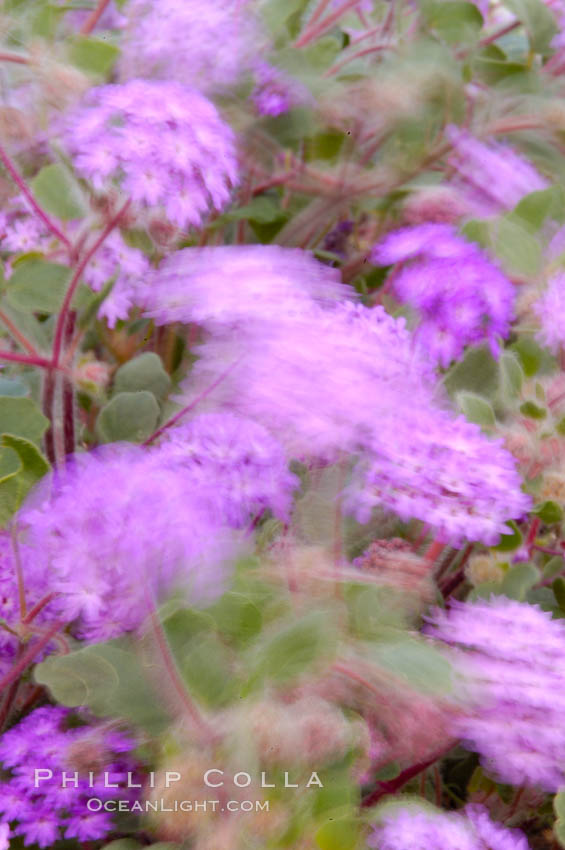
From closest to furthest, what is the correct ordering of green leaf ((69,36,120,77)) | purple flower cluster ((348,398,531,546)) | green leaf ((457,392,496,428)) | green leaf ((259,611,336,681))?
green leaf ((259,611,336,681))
purple flower cluster ((348,398,531,546))
green leaf ((457,392,496,428))
green leaf ((69,36,120,77))

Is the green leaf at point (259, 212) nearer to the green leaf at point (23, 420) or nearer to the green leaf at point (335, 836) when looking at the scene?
the green leaf at point (23, 420)

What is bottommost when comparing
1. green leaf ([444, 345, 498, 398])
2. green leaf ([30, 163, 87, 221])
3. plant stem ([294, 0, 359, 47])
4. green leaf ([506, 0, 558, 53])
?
green leaf ([444, 345, 498, 398])

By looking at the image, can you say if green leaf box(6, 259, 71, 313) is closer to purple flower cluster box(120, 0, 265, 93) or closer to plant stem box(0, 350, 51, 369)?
plant stem box(0, 350, 51, 369)

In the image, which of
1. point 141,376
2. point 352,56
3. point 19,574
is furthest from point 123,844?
point 352,56

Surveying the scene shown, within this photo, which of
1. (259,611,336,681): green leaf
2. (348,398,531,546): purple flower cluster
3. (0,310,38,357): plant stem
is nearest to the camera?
(259,611,336,681): green leaf

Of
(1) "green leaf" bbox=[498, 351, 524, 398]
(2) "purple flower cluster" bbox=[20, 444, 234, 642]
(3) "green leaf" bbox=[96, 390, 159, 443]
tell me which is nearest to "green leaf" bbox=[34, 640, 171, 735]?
(2) "purple flower cluster" bbox=[20, 444, 234, 642]

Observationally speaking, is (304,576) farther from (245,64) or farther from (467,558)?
(245,64)

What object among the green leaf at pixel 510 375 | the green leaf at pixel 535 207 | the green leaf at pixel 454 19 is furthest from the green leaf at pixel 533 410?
the green leaf at pixel 454 19

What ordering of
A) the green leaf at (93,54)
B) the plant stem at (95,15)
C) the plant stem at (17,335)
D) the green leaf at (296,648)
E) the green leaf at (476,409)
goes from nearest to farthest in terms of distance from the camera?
the green leaf at (296,648), the green leaf at (476,409), the plant stem at (17,335), the green leaf at (93,54), the plant stem at (95,15)
